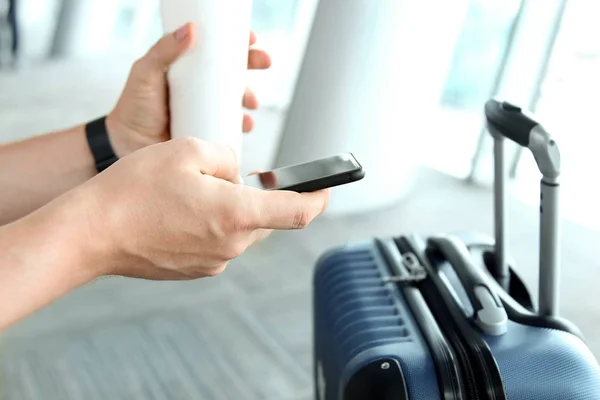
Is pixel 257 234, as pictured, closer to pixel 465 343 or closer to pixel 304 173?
pixel 304 173

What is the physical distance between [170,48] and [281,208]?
0.26 m

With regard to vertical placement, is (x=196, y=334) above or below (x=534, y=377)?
below

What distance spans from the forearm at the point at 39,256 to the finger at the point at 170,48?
24 centimetres

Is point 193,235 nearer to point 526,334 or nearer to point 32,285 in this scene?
point 32,285

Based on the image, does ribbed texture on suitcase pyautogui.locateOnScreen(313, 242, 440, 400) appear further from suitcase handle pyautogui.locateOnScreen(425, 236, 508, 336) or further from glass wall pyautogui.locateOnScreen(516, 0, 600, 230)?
glass wall pyautogui.locateOnScreen(516, 0, 600, 230)

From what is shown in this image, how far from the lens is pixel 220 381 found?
1.77 m

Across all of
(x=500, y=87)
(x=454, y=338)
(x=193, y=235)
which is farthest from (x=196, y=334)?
(x=500, y=87)

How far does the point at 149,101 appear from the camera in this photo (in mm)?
1062

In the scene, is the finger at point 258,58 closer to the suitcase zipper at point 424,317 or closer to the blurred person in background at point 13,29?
the suitcase zipper at point 424,317

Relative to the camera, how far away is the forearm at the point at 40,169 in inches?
44.1

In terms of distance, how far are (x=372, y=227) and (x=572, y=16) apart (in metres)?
1.53

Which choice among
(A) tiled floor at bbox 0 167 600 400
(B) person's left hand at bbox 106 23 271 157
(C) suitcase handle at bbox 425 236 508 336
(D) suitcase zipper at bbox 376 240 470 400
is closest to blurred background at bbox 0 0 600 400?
(A) tiled floor at bbox 0 167 600 400

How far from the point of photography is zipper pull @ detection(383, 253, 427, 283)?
4.13 feet

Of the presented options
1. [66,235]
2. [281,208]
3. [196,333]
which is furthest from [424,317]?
[196,333]
